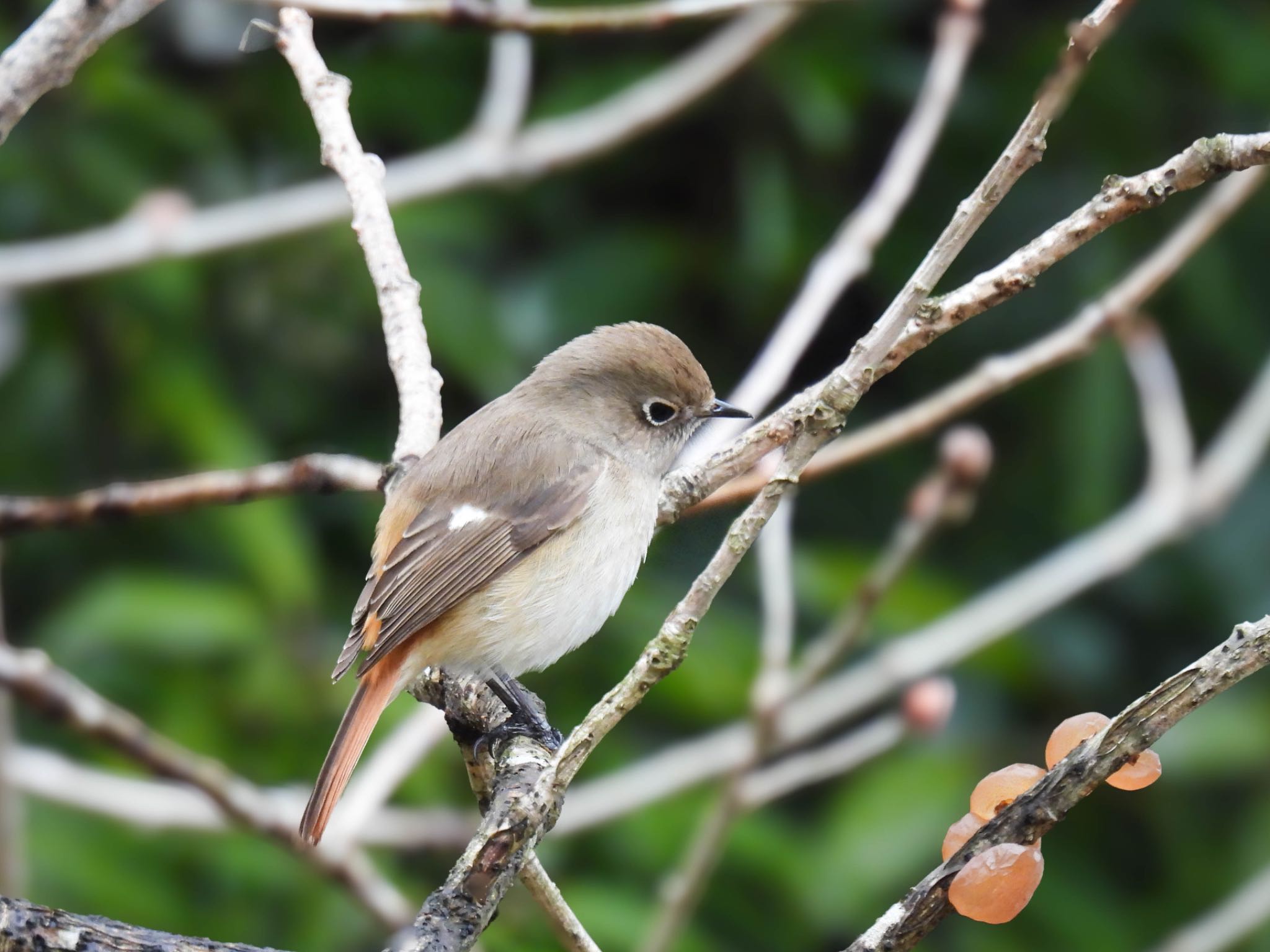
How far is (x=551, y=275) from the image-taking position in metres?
5.47

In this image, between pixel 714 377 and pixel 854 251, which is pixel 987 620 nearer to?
pixel 854 251

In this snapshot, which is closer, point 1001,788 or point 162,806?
point 1001,788

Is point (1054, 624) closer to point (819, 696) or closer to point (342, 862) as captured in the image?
point (819, 696)

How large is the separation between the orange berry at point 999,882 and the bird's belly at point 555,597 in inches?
63.9

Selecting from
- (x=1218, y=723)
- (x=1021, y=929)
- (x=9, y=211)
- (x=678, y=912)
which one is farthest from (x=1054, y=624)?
(x=9, y=211)

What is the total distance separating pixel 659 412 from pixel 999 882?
205 cm

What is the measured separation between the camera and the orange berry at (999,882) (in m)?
1.43

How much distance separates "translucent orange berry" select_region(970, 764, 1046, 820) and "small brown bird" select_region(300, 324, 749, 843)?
4.36ft

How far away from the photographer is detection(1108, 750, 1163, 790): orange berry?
144 cm

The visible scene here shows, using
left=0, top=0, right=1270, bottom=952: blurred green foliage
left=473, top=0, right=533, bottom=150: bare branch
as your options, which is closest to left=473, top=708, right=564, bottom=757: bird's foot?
left=0, top=0, right=1270, bottom=952: blurred green foliage

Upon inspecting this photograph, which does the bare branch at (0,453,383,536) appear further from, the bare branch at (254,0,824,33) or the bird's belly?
the bird's belly

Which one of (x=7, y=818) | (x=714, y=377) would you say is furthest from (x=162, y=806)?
(x=714, y=377)

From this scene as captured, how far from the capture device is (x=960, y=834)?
1.57 metres

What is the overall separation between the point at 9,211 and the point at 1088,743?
475 cm
